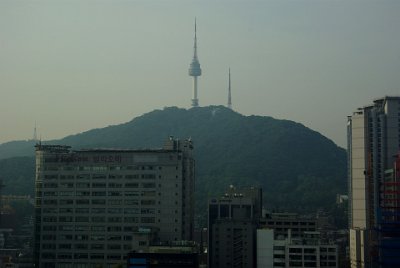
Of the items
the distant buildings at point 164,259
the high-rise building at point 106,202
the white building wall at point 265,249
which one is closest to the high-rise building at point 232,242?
the high-rise building at point 106,202

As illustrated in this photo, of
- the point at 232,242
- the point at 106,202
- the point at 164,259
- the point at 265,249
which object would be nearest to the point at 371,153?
the point at 232,242

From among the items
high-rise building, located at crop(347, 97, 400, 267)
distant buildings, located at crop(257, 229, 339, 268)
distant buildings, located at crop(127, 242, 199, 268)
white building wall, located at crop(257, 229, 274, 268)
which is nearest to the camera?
distant buildings, located at crop(127, 242, 199, 268)

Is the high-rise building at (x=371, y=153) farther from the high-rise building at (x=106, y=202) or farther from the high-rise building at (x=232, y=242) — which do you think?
the high-rise building at (x=106, y=202)

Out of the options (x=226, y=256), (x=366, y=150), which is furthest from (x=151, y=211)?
(x=366, y=150)

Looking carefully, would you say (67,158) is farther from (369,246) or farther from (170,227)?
(369,246)

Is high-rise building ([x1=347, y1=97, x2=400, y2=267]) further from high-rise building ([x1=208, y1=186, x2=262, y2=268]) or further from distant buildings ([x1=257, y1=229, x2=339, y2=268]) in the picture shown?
distant buildings ([x1=257, y1=229, x2=339, y2=268])

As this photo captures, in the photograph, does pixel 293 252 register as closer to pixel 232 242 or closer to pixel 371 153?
pixel 232 242

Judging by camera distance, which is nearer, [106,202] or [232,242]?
[106,202]

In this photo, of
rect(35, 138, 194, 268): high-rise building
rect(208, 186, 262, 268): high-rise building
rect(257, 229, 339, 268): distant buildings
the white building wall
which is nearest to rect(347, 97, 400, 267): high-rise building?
rect(208, 186, 262, 268): high-rise building
